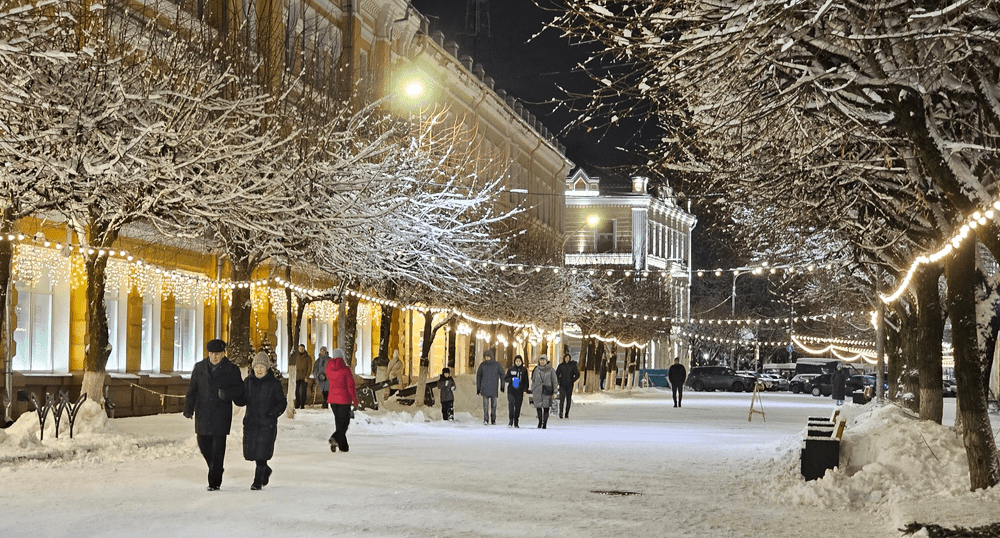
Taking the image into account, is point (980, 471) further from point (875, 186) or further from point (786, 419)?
point (786, 419)

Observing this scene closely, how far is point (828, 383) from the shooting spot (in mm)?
67500

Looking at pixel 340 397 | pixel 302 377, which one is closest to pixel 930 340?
pixel 340 397

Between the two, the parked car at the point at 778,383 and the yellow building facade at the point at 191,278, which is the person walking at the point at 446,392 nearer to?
the yellow building facade at the point at 191,278

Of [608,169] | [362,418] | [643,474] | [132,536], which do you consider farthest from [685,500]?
[362,418]

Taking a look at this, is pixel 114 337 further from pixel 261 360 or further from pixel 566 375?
pixel 261 360

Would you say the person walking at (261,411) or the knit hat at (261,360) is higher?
the knit hat at (261,360)

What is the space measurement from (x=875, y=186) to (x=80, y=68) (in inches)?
420

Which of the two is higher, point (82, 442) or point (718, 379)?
point (82, 442)

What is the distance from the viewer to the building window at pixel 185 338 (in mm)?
31938

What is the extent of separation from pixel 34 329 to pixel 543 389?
10669mm

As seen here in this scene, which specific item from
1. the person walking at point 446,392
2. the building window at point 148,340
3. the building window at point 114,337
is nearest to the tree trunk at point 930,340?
the person walking at point 446,392

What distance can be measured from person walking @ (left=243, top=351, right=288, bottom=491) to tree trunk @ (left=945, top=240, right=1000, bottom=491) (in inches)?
270

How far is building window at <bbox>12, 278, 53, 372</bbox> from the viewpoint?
1003 inches

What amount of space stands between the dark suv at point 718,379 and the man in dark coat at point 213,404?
61.8 m
